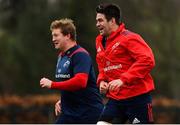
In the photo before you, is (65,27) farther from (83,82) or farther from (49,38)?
(49,38)

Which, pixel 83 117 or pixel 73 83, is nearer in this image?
pixel 73 83

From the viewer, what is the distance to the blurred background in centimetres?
2469

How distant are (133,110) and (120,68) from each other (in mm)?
463

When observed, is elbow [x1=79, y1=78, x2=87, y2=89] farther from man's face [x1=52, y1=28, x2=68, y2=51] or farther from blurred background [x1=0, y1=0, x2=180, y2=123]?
blurred background [x1=0, y1=0, x2=180, y2=123]

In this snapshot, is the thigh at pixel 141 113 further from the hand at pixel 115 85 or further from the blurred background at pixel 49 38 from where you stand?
the blurred background at pixel 49 38

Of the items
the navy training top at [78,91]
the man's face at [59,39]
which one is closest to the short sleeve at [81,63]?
the navy training top at [78,91]

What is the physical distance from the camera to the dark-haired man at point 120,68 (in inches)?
320

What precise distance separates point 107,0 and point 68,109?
15.4 meters

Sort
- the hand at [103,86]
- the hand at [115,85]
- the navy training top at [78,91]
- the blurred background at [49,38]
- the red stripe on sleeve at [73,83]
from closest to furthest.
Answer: the hand at [115,85] < the hand at [103,86] < the red stripe on sleeve at [73,83] < the navy training top at [78,91] < the blurred background at [49,38]

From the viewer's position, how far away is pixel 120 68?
8.24 meters

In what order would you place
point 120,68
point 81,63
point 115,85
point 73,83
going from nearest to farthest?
1. point 115,85
2. point 120,68
3. point 73,83
4. point 81,63

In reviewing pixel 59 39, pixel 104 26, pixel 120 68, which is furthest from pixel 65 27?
pixel 120 68

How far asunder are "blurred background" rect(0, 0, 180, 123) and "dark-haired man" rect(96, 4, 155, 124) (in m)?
15.1

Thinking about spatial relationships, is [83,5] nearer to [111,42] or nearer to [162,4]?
[162,4]
